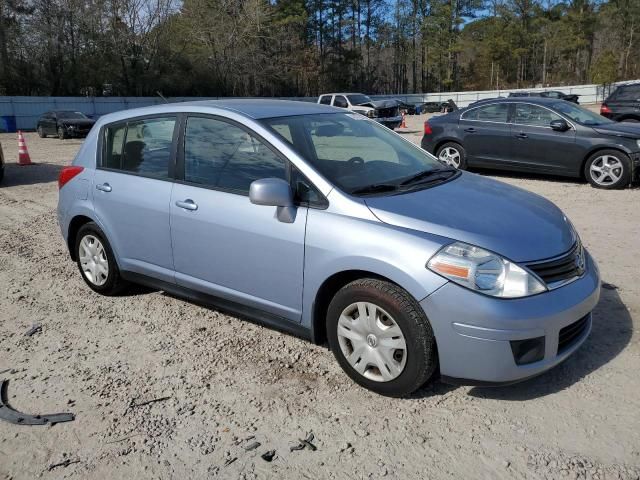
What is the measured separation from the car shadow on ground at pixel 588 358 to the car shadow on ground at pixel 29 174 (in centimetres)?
1115

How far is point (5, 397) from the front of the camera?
3430 millimetres

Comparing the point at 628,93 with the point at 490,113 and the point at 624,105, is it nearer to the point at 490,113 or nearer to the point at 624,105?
the point at 624,105

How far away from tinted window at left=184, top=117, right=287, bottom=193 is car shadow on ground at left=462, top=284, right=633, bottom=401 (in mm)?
1900

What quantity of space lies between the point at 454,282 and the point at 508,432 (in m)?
0.83

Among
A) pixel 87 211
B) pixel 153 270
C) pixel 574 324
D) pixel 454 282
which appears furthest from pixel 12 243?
pixel 574 324

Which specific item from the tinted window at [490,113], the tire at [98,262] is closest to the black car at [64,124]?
the tinted window at [490,113]

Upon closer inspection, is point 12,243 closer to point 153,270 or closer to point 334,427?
point 153,270

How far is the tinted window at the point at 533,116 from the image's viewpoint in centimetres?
977

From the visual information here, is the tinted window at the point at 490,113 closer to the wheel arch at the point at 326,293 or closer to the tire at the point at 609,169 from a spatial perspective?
the tire at the point at 609,169

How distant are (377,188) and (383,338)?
3.17 feet

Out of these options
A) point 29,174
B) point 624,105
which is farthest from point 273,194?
point 624,105

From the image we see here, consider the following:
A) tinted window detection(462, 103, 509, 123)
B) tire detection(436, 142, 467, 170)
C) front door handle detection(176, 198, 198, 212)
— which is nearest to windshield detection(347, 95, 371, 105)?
tire detection(436, 142, 467, 170)

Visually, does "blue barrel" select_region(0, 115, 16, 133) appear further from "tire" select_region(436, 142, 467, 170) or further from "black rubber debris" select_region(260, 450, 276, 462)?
"black rubber debris" select_region(260, 450, 276, 462)

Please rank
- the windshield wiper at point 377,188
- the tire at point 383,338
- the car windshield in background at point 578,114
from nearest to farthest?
the tire at point 383,338 → the windshield wiper at point 377,188 → the car windshield in background at point 578,114
